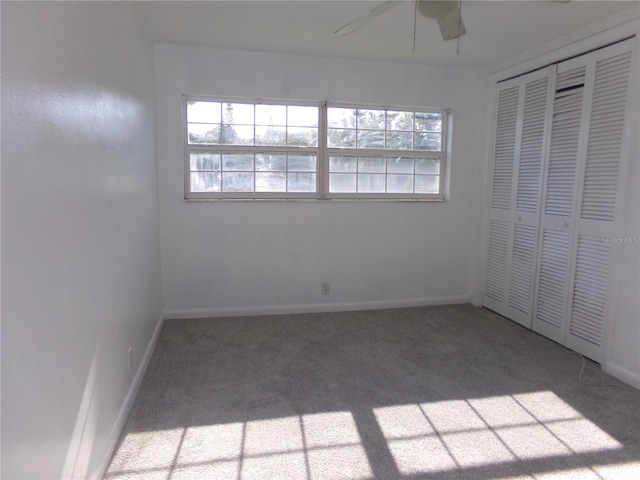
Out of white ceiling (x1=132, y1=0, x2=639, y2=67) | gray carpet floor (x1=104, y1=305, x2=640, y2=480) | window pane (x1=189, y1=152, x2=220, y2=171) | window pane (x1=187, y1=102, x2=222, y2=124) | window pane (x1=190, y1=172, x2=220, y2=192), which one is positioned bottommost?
gray carpet floor (x1=104, y1=305, x2=640, y2=480)

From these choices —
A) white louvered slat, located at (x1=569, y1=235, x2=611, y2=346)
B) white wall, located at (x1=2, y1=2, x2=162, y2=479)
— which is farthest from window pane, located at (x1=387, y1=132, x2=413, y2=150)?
white wall, located at (x1=2, y1=2, x2=162, y2=479)

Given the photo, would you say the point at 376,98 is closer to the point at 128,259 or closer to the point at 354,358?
the point at 354,358

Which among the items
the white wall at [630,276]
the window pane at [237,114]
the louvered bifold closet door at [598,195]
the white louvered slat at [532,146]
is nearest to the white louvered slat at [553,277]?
the louvered bifold closet door at [598,195]

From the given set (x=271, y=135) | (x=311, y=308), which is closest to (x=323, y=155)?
(x=271, y=135)

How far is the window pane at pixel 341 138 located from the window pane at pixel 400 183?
1.66 ft

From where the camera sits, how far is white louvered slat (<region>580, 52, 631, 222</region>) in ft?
8.91

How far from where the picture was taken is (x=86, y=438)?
61.1 inches

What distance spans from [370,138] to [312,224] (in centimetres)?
99

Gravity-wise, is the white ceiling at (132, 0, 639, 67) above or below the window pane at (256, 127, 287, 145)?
above

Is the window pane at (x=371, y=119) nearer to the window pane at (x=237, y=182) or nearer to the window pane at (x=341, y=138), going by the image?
the window pane at (x=341, y=138)

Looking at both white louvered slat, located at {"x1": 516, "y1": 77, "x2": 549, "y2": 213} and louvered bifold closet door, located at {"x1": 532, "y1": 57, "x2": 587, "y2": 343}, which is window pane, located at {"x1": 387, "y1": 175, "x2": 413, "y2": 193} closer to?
white louvered slat, located at {"x1": 516, "y1": 77, "x2": 549, "y2": 213}

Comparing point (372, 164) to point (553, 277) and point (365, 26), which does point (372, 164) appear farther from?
point (553, 277)

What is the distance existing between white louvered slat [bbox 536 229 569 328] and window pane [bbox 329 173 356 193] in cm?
169

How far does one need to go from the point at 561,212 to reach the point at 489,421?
180cm
